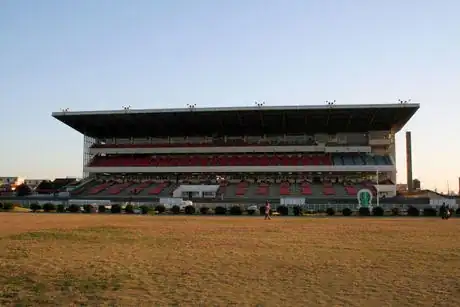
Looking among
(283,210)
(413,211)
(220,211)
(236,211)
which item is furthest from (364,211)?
(220,211)

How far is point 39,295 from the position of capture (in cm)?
996

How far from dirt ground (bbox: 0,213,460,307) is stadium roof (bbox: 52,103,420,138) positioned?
47648 millimetres

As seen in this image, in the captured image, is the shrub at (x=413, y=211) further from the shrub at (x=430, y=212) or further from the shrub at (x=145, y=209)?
the shrub at (x=145, y=209)

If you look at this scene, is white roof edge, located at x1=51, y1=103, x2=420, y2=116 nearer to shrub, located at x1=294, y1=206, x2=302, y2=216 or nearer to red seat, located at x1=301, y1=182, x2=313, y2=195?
red seat, located at x1=301, y1=182, x2=313, y2=195

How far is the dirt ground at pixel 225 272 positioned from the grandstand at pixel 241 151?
4436 cm

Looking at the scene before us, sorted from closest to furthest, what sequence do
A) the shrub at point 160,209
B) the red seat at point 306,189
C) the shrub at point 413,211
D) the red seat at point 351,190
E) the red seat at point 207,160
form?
the shrub at point 413,211 → the shrub at point 160,209 → the red seat at point 351,190 → the red seat at point 306,189 → the red seat at point 207,160

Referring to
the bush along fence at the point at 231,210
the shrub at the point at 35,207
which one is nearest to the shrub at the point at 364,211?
the bush along fence at the point at 231,210

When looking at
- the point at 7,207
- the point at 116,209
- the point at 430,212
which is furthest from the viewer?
the point at 7,207

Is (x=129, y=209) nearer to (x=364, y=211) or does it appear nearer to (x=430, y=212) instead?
(x=364, y=211)

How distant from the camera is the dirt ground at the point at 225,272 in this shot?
31.9ft

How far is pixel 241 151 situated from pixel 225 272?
2460 inches

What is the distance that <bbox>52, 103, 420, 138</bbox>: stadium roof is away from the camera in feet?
217

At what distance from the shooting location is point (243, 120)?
232 feet

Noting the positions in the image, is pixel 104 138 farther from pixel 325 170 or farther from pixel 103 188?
pixel 325 170
